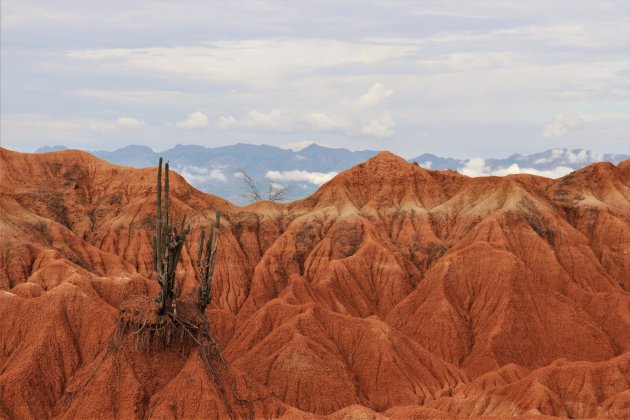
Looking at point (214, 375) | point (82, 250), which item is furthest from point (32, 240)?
point (214, 375)

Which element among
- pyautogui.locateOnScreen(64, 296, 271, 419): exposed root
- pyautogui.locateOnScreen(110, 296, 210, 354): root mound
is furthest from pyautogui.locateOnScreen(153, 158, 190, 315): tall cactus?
pyautogui.locateOnScreen(64, 296, 271, 419): exposed root

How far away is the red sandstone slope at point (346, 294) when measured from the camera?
76688 mm

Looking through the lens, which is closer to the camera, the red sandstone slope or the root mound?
the root mound

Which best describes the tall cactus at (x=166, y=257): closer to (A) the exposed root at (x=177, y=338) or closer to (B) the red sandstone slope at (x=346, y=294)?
(A) the exposed root at (x=177, y=338)

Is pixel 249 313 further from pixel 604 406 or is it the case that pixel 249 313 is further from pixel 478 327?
pixel 604 406

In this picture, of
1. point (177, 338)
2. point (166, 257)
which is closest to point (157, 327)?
point (177, 338)

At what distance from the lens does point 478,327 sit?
105750 millimetres

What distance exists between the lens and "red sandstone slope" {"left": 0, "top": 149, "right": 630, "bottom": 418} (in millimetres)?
76688

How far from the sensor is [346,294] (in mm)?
116438

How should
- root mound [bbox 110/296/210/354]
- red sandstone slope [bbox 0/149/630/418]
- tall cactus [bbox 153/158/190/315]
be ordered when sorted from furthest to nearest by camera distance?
red sandstone slope [bbox 0/149/630/418] < root mound [bbox 110/296/210/354] < tall cactus [bbox 153/158/190/315]

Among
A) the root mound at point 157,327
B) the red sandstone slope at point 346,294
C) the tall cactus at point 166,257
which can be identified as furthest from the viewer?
the red sandstone slope at point 346,294

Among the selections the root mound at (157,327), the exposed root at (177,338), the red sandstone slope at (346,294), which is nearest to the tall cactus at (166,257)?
the root mound at (157,327)

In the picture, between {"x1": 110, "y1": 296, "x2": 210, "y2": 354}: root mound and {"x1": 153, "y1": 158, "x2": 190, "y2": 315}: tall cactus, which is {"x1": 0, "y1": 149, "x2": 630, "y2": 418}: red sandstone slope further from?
{"x1": 153, "y1": 158, "x2": 190, "y2": 315}: tall cactus

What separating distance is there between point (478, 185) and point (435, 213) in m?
7.79
